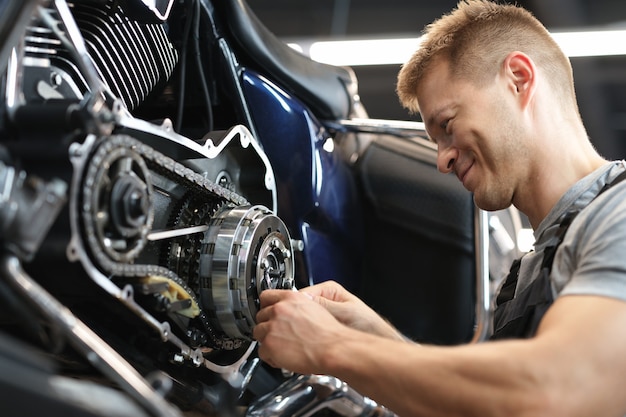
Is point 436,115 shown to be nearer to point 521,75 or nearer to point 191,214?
point 521,75

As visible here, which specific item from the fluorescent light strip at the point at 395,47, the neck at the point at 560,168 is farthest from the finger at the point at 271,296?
the fluorescent light strip at the point at 395,47

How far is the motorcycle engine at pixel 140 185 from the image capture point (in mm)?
782

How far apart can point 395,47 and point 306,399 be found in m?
3.83

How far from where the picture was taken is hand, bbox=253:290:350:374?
0.98 m

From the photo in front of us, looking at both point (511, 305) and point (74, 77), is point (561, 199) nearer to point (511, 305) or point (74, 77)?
point (511, 305)

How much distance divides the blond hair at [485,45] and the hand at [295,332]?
0.53 m

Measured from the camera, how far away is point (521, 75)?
1.26 meters

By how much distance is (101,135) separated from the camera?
2.63ft

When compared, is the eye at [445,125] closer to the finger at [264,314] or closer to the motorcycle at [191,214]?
the motorcycle at [191,214]

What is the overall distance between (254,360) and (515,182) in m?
0.59

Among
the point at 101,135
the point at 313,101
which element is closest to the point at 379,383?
the point at 101,135

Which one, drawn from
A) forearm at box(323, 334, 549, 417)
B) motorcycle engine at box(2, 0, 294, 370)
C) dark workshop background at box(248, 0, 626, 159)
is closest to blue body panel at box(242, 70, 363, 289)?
motorcycle engine at box(2, 0, 294, 370)

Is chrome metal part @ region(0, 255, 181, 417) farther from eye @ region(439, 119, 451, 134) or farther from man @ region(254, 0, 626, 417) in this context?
eye @ region(439, 119, 451, 134)

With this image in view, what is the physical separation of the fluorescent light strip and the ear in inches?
135
